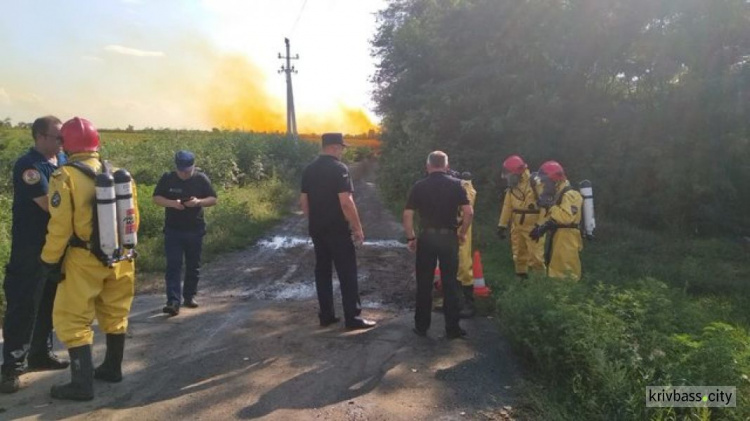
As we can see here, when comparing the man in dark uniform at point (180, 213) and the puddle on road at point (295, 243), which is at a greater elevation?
the man in dark uniform at point (180, 213)

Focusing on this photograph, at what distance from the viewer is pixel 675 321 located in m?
4.57

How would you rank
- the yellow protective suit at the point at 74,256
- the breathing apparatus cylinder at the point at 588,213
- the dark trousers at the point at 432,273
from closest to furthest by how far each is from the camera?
the yellow protective suit at the point at 74,256 → the dark trousers at the point at 432,273 → the breathing apparatus cylinder at the point at 588,213

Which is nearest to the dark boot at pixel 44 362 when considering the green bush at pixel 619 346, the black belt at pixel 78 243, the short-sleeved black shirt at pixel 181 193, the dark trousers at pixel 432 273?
the black belt at pixel 78 243

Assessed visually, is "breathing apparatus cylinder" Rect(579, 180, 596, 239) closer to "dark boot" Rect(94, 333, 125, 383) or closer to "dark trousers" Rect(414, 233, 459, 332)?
"dark trousers" Rect(414, 233, 459, 332)

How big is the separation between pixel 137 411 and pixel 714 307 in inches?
286

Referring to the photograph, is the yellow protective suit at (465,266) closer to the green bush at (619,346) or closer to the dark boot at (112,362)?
the green bush at (619,346)

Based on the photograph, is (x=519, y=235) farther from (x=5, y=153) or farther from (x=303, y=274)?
(x=5, y=153)

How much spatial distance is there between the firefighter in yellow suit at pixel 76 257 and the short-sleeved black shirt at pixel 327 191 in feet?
7.18

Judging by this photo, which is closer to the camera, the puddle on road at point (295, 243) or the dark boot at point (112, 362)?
the dark boot at point (112, 362)

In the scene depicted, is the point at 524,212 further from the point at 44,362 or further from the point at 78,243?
the point at 44,362

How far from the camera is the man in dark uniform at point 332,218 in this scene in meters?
5.90

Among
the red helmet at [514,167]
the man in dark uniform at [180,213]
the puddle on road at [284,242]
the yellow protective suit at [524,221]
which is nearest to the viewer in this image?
the man in dark uniform at [180,213]

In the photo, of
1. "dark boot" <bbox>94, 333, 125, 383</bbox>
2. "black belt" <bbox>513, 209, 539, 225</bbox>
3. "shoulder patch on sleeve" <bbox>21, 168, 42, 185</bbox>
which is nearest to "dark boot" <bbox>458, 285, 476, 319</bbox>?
"black belt" <bbox>513, 209, 539, 225</bbox>

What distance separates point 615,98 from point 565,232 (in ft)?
34.9
